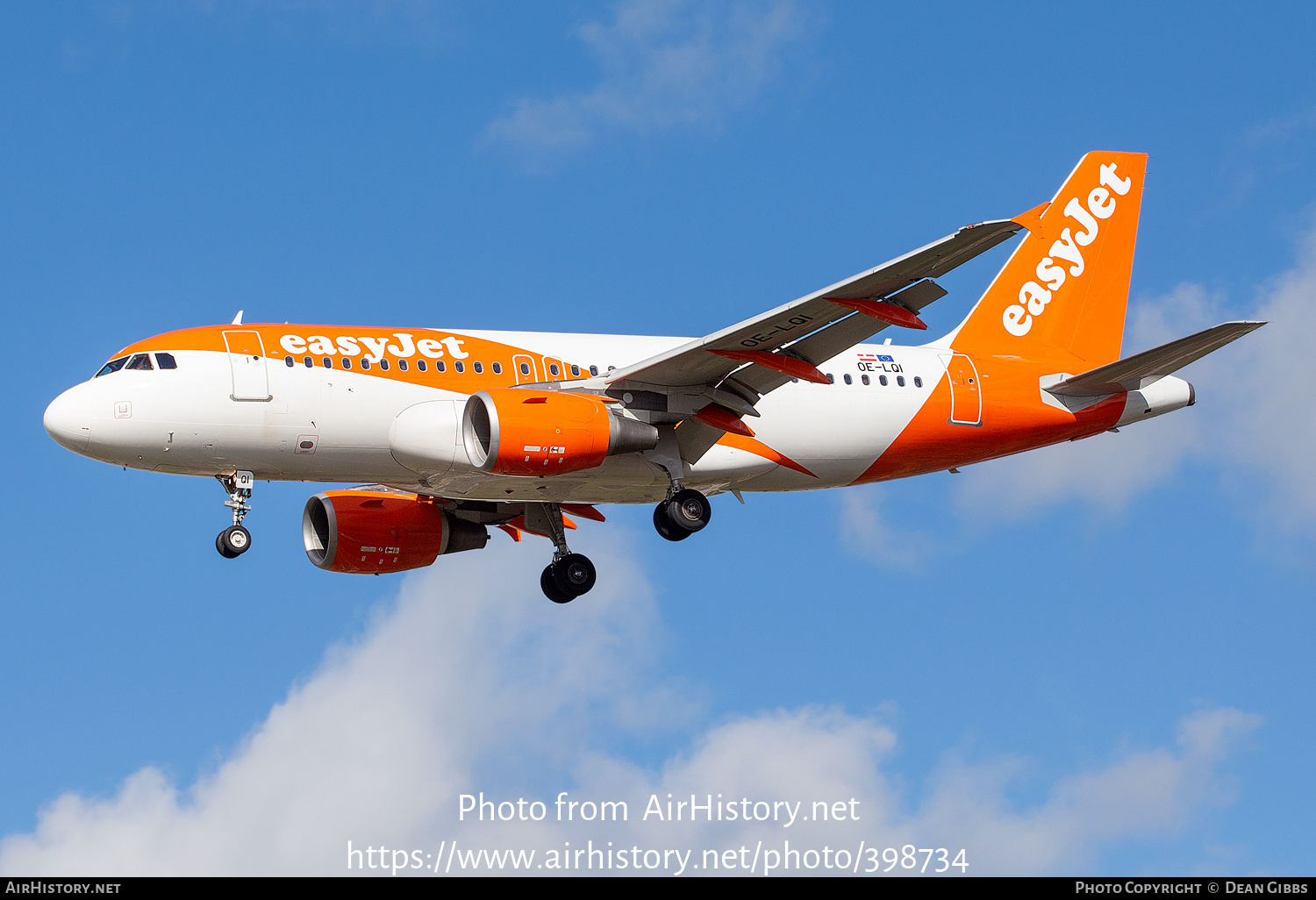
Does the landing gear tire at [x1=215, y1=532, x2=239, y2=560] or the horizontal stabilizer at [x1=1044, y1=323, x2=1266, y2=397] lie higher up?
the horizontal stabilizer at [x1=1044, y1=323, x2=1266, y2=397]

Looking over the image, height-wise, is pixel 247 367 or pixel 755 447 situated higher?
pixel 755 447

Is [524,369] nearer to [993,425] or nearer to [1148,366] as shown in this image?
[993,425]

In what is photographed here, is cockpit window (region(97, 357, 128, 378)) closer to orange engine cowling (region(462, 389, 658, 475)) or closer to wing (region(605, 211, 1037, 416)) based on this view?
orange engine cowling (region(462, 389, 658, 475))

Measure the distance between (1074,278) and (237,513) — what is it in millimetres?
19406

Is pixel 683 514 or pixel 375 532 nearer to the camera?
pixel 683 514

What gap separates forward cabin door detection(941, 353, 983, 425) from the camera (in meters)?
34.4

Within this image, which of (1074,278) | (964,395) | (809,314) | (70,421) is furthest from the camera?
(1074,278)

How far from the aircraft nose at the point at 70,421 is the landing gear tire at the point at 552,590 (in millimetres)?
10435

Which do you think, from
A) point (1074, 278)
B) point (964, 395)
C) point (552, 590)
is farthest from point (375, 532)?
point (1074, 278)

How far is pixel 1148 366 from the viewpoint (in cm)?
3331

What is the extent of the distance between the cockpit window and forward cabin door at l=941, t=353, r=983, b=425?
54.0 ft

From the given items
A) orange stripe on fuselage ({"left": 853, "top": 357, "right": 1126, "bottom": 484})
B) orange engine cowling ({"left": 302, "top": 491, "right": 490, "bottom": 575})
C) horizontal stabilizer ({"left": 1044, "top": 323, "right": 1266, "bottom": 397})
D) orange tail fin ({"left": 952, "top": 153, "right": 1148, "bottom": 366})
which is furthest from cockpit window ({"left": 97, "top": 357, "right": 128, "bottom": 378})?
horizontal stabilizer ({"left": 1044, "top": 323, "right": 1266, "bottom": 397})
